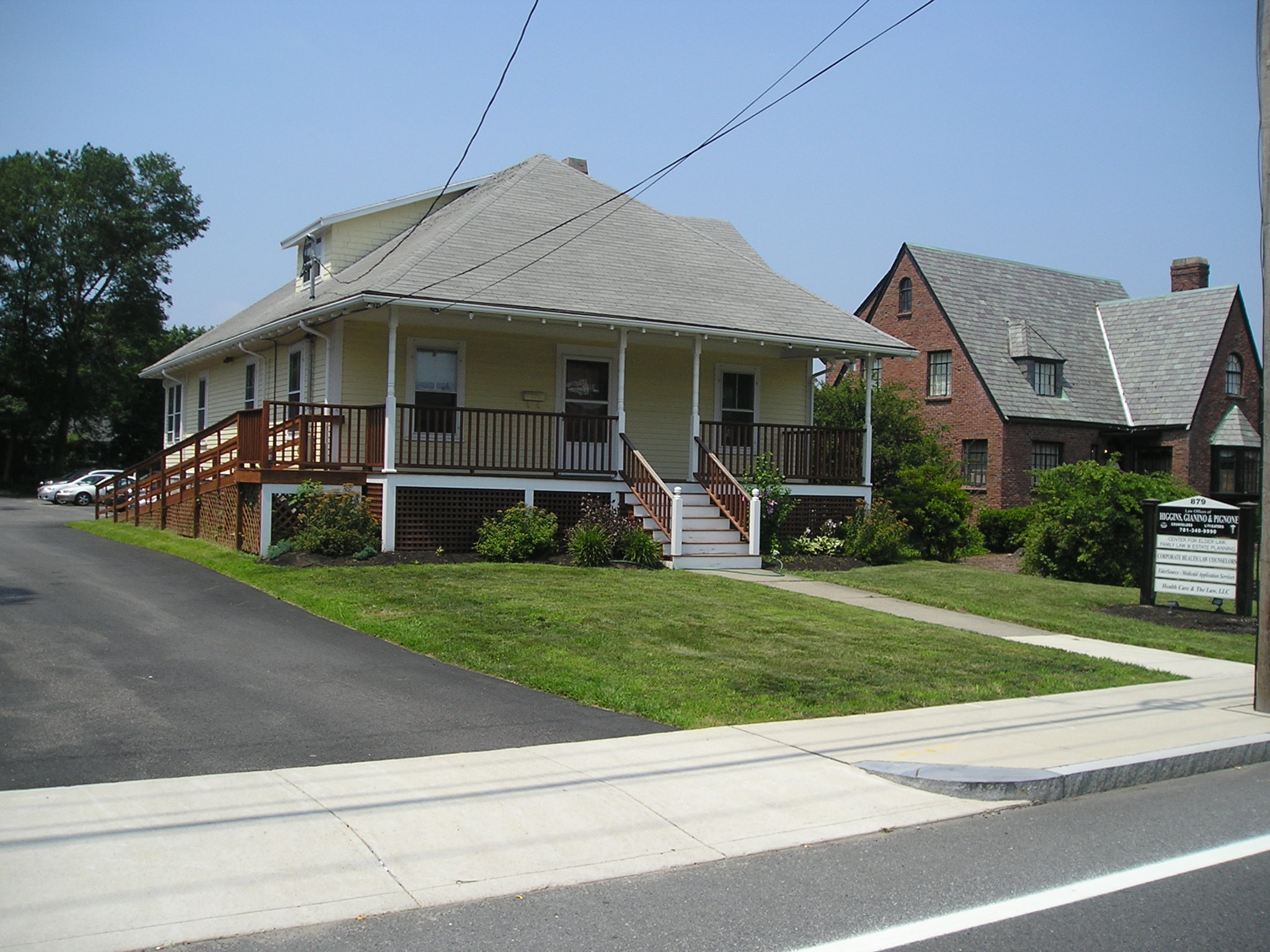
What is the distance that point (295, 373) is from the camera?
22969mm

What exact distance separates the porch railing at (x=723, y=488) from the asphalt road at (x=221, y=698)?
29.0ft

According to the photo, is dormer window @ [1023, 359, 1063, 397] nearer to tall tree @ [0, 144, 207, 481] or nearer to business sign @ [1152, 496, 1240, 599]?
business sign @ [1152, 496, 1240, 599]

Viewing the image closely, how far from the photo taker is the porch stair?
727 inches

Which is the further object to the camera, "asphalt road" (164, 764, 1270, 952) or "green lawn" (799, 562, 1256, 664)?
"green lawn" (799, 562, 1256, 664)

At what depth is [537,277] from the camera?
20.3 m

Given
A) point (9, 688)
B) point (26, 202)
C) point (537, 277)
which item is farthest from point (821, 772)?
point (26, 202)

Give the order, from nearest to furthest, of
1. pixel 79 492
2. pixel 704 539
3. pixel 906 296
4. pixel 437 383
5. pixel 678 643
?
pixel 678 643
pixel 704 539
pixel 437 383
pixel 906 296
pixel 79 492

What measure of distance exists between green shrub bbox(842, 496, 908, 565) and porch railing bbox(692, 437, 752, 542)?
2.49 metres

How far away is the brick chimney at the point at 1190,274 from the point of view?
40250mm

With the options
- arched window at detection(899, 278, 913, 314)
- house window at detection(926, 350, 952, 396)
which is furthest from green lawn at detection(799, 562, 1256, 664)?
arched window at detection(899, 278, 913, 314)

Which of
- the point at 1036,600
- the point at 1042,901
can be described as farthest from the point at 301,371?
the point at 1042,901

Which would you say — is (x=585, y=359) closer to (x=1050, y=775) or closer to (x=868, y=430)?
(x=868, y=430)

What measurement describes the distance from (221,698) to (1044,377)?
104 feet

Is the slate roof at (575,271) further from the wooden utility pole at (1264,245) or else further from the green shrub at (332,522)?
the wooden utility pole at (1264,245)
